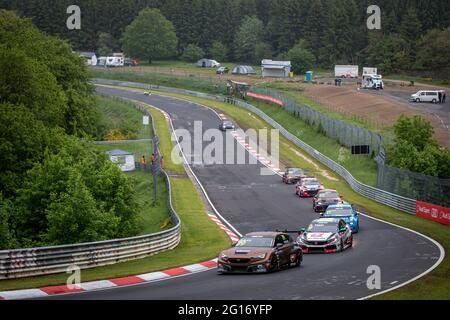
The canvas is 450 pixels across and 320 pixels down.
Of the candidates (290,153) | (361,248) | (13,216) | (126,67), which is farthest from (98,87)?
(361,248)

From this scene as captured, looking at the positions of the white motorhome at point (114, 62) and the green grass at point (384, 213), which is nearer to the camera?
the green grass at point (384, 213)

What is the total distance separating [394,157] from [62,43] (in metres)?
38.9

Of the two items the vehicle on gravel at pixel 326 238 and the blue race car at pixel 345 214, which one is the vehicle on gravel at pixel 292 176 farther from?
the vehicle on gravel at pixel 326 238

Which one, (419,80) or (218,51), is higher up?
(218,51)

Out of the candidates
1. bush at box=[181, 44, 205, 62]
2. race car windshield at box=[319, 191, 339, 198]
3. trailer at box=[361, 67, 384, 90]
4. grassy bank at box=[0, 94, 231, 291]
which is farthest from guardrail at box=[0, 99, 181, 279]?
bush at box=[181, 44, 205, 62]

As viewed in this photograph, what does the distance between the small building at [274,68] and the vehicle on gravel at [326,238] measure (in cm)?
10902

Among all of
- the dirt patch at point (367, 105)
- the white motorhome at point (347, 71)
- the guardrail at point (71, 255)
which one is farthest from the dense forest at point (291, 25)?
the guardrail at point (71, 255)

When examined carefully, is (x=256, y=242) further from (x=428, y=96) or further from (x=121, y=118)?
(x=121, y=118)

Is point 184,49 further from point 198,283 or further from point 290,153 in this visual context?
point 198,283

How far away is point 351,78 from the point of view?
13975 centimetres

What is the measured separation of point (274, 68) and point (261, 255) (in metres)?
116

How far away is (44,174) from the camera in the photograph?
137ft

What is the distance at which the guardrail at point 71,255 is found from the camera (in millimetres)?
27000

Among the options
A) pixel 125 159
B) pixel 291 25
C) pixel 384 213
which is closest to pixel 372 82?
pixel 125 159
